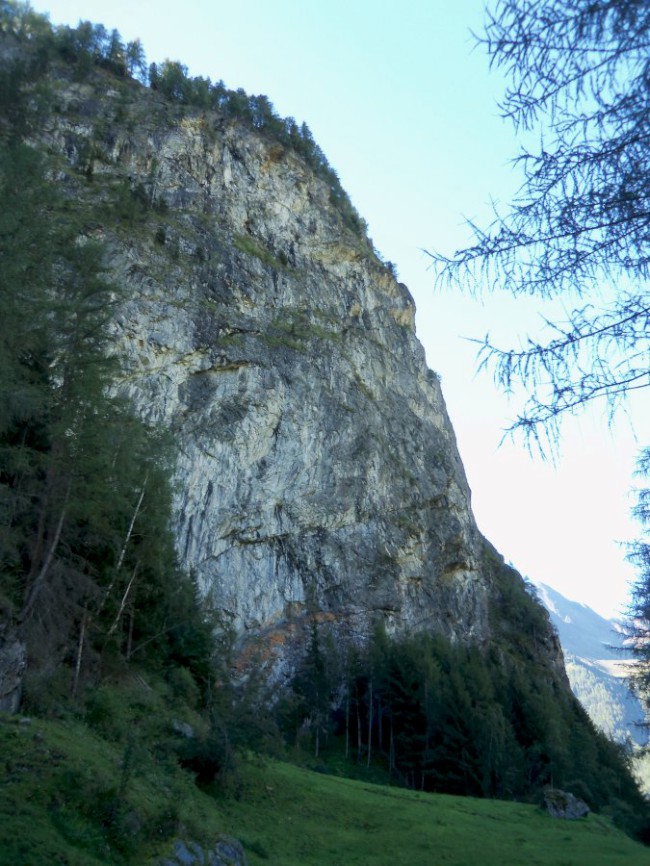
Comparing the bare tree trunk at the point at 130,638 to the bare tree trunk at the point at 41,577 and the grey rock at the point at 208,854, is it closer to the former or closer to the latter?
the bare tree trunk at the point at 41,577

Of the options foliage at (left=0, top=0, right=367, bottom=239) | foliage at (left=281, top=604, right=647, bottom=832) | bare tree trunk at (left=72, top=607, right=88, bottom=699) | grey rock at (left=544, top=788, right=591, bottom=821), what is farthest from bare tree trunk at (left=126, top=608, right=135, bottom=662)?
foliage at (left=0, top=0, right=367, bottom=239)

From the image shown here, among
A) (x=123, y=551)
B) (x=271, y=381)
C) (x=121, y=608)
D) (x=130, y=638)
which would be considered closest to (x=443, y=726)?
(x=130, y=638)

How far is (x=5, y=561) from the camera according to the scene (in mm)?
16250

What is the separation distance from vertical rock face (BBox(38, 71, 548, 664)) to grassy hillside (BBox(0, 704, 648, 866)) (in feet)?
62.2

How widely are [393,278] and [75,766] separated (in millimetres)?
52336

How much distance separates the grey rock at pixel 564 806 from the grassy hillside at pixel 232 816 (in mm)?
505

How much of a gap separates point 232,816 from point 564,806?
Result: 1199 centimetres

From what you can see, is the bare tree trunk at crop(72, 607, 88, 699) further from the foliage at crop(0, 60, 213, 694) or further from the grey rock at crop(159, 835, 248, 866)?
the grey rock at crop(159, 835, 248, 866)

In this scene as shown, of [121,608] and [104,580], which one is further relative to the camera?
[104,580]

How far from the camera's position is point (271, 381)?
43.6 meters

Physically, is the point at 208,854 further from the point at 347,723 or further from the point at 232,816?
the point at 347,723

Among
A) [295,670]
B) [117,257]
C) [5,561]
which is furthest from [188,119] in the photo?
[5,561]

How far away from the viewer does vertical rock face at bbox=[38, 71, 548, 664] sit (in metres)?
39.8

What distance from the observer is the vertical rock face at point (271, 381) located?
131 ft
